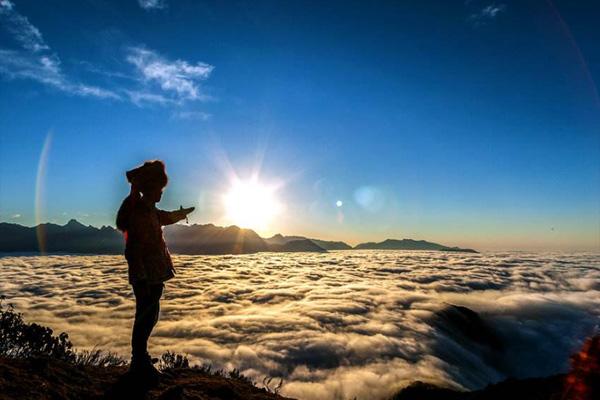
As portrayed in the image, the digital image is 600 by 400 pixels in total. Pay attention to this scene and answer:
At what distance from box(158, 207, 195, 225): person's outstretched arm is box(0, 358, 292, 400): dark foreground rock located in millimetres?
1692

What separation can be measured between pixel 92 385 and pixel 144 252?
1.33m

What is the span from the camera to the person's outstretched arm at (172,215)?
162 inches

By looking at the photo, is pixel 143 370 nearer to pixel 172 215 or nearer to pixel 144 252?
pixel 144 252

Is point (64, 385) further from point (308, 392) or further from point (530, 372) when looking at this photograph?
point (530, 372)

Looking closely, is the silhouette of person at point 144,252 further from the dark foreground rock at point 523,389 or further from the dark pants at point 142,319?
the dark foreground rock at point 523,389

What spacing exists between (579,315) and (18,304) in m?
30.5

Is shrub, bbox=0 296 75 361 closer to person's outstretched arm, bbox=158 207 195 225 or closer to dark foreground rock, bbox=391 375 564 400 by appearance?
person's outstretched arm, bbox=158 207 195 225

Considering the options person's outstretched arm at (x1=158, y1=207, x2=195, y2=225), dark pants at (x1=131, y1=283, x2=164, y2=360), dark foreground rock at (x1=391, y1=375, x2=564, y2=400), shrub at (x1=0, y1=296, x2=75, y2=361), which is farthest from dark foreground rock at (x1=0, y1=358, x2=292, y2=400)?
dark foreground rock at (x1=391, y1=375, x2=564, y2=400)

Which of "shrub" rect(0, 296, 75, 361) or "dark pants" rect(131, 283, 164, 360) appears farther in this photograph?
"shrub" rect(0, 296, 75, 361)

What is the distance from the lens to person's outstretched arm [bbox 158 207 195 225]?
4121 mm

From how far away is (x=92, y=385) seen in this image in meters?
3.35

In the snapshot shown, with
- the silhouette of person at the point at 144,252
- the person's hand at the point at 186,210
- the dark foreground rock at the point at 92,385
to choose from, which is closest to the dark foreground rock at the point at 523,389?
the dark foreground rock at the point at 92,385

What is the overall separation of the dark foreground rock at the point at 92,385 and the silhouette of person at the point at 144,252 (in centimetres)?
31

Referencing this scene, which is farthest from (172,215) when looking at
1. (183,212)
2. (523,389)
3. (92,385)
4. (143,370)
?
(523,389)
